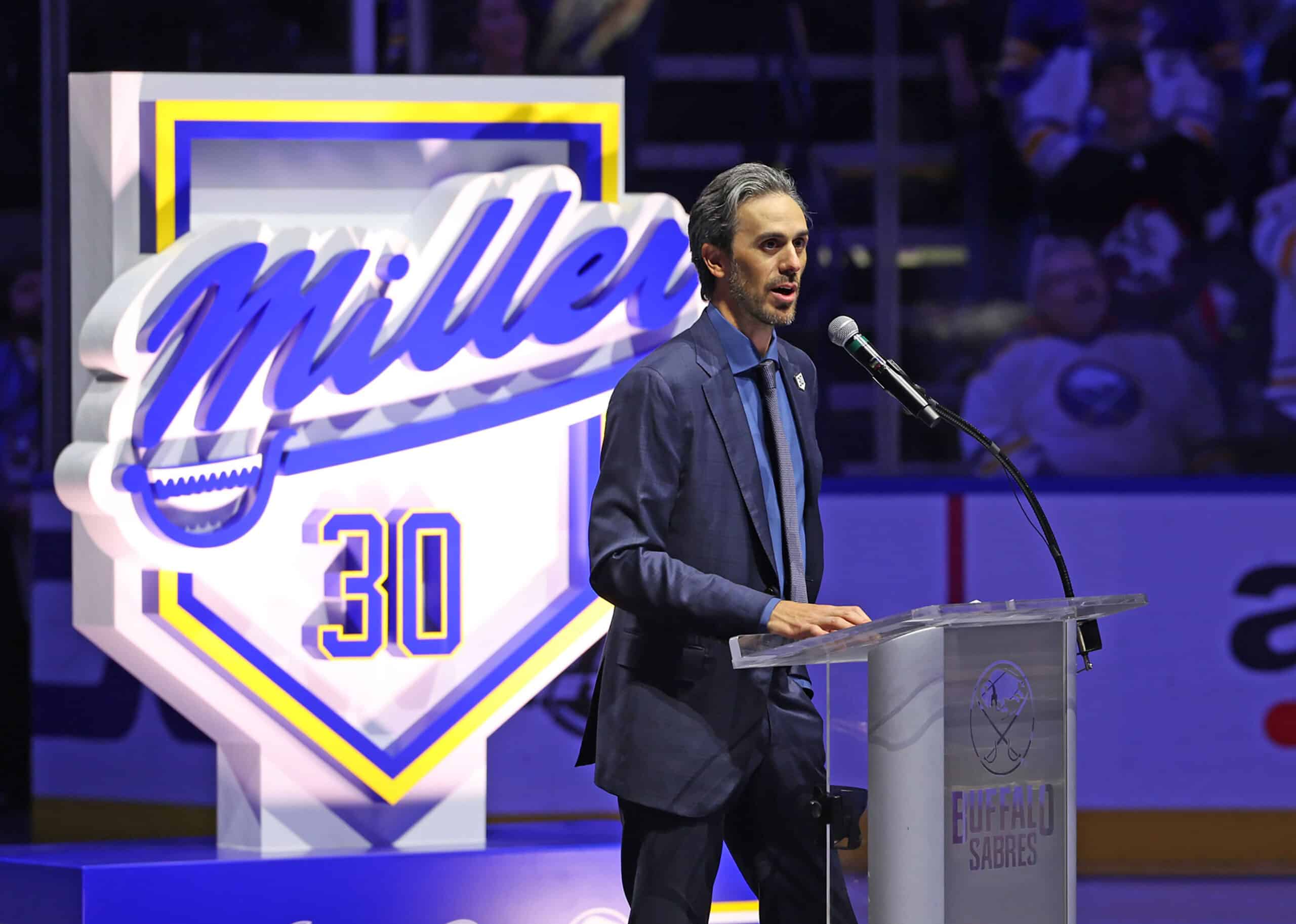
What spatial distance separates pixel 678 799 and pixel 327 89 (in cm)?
234

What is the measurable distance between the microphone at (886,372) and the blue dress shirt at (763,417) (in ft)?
0.54

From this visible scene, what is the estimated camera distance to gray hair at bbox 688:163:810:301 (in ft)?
8.23

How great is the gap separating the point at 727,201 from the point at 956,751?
81 cm

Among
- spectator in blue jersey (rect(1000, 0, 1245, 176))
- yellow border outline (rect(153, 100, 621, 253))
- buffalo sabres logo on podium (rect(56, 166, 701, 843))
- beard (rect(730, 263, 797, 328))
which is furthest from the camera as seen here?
spectator in blue jersey (rect(1000, 0, 1245, 176))

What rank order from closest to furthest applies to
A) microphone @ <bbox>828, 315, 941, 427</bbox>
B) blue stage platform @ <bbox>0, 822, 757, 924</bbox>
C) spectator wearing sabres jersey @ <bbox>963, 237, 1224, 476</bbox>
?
1. microphone @ <bbox>828, 315, 941, 427</bbox>
2. blue stage platform @ <bbox>0, 822, 757, 924</bbox>
3. spectator wearing sabres jersey @ <bbox>963, 237, 1224, 476</bbox>

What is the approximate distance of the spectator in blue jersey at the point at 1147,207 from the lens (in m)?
6.20

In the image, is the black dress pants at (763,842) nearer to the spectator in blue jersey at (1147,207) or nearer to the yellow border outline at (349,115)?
the yellow border outline at (349,115)

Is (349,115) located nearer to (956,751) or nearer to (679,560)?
(679,560)

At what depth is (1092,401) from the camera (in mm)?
6117

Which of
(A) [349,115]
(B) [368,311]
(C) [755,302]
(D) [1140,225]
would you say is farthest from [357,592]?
(D) [1140,225]

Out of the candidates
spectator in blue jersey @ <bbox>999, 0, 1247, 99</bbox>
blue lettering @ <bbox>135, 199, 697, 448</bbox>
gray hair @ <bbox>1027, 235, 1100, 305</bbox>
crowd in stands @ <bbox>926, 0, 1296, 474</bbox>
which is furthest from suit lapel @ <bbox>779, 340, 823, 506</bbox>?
spectator in blue jersey @ <bbox>999, 0, 1247, 99</bbox>

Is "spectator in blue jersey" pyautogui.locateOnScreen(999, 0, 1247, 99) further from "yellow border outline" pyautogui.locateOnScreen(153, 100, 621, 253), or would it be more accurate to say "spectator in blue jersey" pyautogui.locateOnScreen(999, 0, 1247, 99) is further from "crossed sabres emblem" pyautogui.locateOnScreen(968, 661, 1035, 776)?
"crossed sabres emblem" pyautogui.locateOnScreen(968, 661, 1035, 776)

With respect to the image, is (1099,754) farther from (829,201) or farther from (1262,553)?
(829,201)

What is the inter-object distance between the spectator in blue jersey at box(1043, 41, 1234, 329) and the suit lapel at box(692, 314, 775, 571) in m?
3.92
